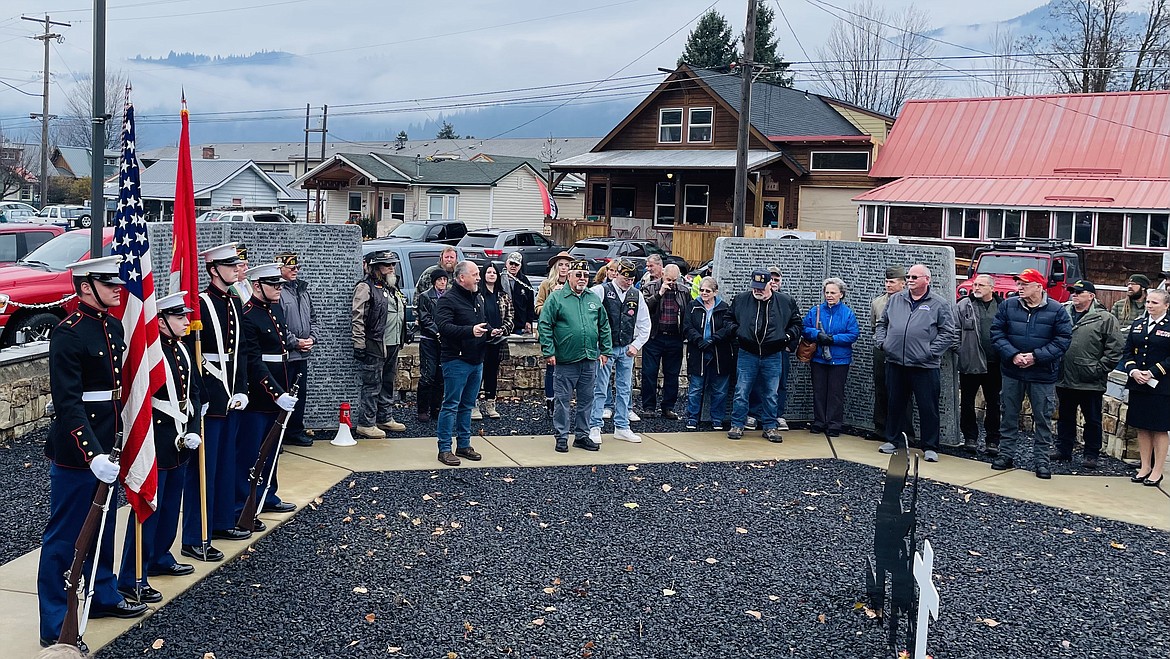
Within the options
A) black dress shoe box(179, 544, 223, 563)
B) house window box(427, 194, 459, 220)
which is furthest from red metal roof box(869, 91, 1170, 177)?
black dress shoe box(179, 544, 223, 563)

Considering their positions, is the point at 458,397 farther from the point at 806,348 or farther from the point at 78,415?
the point at 78,415

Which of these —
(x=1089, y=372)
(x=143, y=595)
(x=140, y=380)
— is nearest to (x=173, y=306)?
(x=140, y=380)

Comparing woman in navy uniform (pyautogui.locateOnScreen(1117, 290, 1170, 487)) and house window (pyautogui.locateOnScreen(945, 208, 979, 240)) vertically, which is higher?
house window (pyautogui.locateOnScreen(945, 208, 979, 240))

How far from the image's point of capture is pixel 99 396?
538cm

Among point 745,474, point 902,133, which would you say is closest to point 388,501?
point 745,474

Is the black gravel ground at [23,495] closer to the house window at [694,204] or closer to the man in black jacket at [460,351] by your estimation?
the man in black jacket at [460,351]

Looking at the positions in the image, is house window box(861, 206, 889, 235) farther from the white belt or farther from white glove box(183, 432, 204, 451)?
the white belt

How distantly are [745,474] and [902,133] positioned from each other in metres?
28.7

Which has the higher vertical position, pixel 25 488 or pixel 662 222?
pixel 662 222

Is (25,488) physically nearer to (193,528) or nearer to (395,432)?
(193,528)

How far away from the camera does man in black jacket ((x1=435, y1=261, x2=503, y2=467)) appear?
9.16m

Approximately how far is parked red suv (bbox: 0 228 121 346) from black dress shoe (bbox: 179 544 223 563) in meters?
6.98

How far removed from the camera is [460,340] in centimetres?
917

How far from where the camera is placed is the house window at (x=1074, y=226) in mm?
28898
